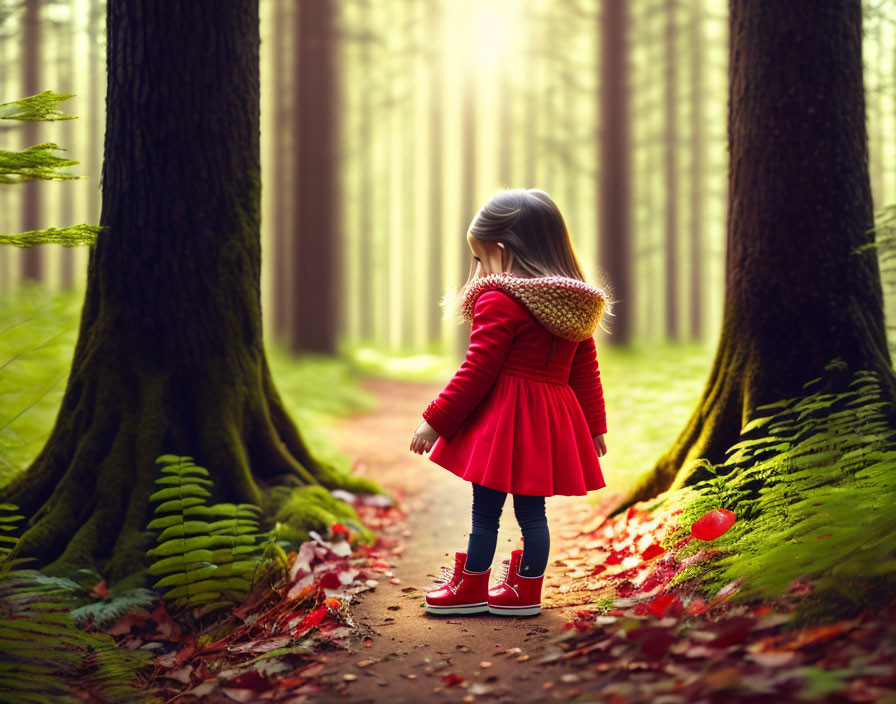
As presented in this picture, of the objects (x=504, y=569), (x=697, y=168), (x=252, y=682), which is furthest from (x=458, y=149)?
(x=252, y=682)

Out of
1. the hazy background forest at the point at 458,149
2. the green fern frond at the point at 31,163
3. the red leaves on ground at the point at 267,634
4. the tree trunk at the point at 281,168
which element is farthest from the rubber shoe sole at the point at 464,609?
the tree trunk at the point at 281,168

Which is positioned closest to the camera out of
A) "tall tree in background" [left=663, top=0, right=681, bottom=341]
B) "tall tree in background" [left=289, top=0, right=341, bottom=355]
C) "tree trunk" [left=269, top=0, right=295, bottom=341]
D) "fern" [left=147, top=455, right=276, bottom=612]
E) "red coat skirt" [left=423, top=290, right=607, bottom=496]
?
"red coat skirt" [left=423, top=290, right=607, bottom=496]

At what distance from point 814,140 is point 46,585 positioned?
5040mm

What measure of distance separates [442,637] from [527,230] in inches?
82.2

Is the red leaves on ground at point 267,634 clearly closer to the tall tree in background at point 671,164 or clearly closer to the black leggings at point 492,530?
the black leggings at point 492,530

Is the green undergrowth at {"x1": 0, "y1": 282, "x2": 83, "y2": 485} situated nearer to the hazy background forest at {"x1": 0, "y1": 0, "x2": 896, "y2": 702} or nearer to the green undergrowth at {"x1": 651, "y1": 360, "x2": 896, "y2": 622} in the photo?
the hazy background forest at {"x1": 0, "y1": 0, "x2": 896, "y2": 702}

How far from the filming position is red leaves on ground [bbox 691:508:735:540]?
→ 3.76 m

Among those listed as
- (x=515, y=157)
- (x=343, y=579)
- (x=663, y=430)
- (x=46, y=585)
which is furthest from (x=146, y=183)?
(x=515, y=157)

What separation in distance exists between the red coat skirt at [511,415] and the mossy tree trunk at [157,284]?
176 centimetres

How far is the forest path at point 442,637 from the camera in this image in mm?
2887

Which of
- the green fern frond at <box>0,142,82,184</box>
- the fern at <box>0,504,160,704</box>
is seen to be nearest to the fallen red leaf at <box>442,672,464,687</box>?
the fern at <box>0,504,160,704</box>

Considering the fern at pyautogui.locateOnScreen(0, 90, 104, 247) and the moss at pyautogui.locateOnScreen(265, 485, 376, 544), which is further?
the moss at pyautogui.locateOnScreen(265, 485, 376, 544)

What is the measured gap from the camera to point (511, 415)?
3.72 m

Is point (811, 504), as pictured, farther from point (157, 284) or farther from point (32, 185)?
point (32, 185)
